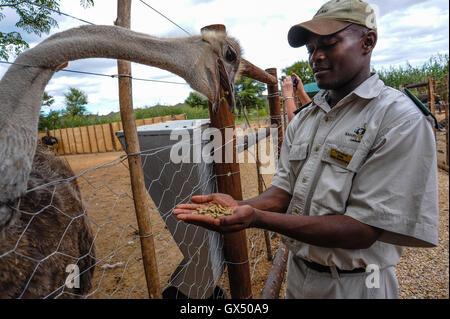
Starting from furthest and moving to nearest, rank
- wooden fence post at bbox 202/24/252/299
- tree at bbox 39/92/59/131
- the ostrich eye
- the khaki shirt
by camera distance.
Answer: tree at bbox 39/92/59/131 → the ostrich eye → wooden fence post at bbox 202/24/252/299 → the khaki shirt

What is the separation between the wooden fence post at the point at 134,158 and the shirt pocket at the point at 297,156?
2.39 ft

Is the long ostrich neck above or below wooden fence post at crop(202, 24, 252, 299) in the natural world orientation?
above

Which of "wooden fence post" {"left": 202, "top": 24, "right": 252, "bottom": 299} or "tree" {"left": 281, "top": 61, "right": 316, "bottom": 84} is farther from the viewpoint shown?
"tree" {"left": 281, "top": 61, "right": 316, "bottom": 84}

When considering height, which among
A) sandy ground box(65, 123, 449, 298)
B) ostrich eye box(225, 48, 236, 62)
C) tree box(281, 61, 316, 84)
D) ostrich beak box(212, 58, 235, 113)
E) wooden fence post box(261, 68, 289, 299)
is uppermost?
tree box(281, 61, 316, 84)

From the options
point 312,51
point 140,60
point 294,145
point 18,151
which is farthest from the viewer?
point 140,60

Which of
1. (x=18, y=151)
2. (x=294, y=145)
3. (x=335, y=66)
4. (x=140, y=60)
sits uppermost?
(x=140, y=60)

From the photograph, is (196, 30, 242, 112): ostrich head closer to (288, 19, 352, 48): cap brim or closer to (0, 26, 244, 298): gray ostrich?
(0, 26, 244, 298): gray ostrich

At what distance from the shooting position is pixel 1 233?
129 centimetres

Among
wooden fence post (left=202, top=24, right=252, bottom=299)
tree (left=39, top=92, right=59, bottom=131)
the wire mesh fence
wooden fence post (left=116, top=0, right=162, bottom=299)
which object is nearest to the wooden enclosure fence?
tree (left=39, top=92, right=59, bottom=131)

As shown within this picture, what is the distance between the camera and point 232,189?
2131 millimetres

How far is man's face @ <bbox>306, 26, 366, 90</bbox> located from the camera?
1247mm
